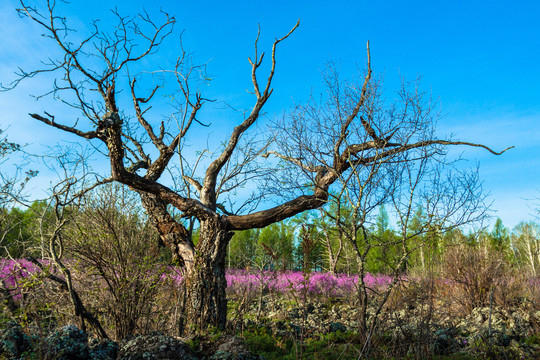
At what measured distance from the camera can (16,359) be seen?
4.03 m

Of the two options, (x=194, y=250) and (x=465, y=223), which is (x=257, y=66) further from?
(x=465, y=223)

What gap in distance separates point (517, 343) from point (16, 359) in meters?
7.05

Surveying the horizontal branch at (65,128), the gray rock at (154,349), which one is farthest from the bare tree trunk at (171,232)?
the gray rock at (154,349)

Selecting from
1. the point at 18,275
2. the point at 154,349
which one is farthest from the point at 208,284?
the point at 18,275

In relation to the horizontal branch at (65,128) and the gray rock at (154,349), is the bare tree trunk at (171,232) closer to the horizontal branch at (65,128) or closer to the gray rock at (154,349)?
the horizontal branch at (65,128)

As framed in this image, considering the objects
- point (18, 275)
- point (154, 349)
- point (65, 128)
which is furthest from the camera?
point (18, 275)

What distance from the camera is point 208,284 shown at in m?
7.00

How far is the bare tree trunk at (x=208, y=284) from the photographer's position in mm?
6836

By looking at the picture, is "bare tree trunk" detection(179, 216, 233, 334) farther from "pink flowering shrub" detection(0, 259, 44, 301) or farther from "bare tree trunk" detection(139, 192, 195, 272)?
"pink flowering shrub" detection(0, 259, 44, 301)

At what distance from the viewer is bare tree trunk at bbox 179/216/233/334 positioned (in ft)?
22.4

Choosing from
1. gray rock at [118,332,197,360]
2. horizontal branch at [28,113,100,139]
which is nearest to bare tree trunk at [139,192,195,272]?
horizontal branch at [28,113,100,139]

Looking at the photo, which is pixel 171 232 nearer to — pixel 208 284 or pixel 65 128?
pixel 208 284

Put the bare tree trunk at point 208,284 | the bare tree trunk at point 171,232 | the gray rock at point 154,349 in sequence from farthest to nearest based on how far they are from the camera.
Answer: the bare tree trunk at point 171,232 < the bare tree trunk at point 208,284 < the gray rock at point 154,349

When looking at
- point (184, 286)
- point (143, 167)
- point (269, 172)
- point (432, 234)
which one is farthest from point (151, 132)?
point (432, 234)
